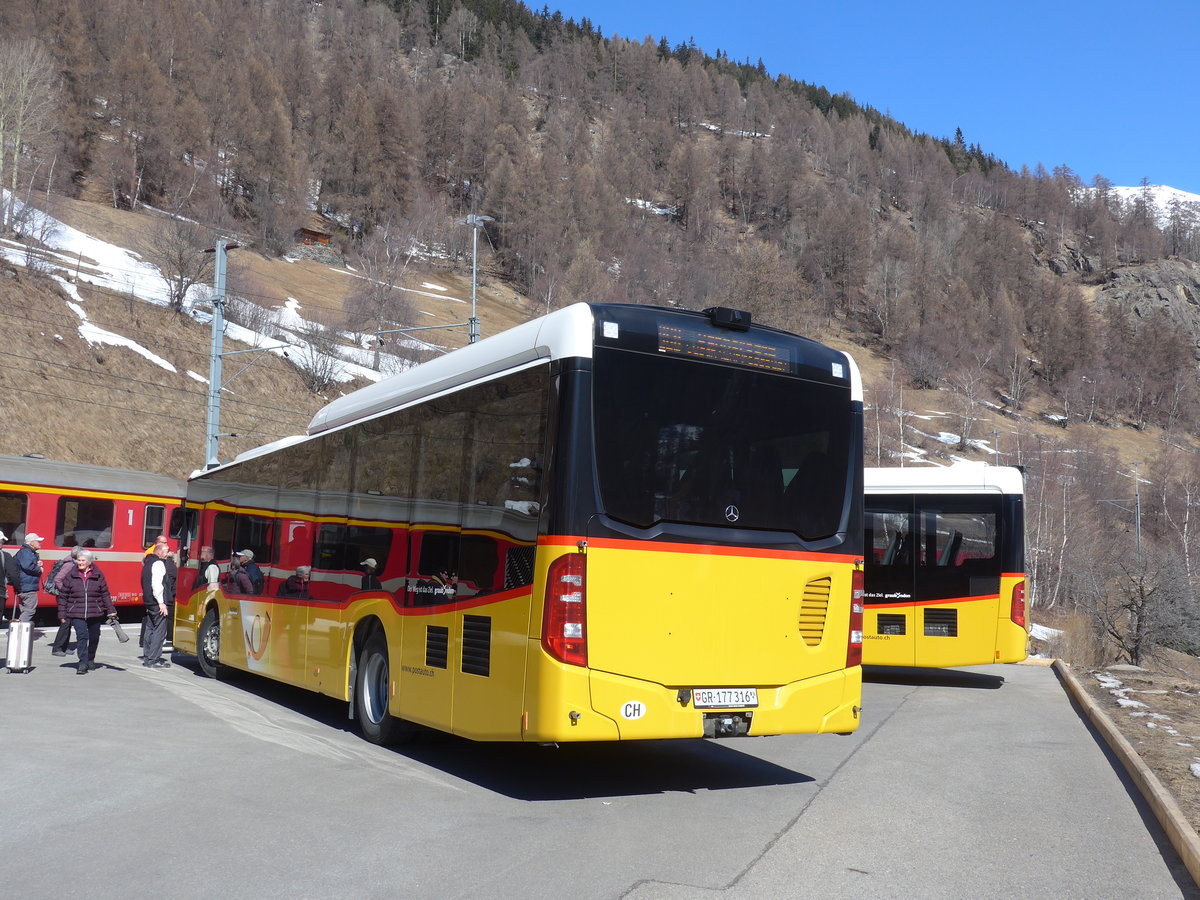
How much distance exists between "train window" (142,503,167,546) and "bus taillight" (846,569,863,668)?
21.0 meters

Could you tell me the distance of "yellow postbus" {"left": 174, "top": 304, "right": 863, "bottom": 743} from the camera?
750cm

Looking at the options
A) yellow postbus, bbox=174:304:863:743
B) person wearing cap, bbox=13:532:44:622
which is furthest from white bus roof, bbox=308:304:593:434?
person wearing cap, bbox=13:532:44:622

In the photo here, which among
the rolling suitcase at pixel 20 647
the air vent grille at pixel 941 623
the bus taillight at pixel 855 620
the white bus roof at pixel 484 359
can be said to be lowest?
the rolling suitcase at pixel 20 647

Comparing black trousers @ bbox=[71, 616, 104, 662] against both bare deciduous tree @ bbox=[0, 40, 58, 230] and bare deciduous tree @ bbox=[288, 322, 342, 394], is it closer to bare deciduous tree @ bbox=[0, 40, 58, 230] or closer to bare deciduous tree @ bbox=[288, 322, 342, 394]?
bare deciduous tree @ bbox=[288, 322, 342, 394]

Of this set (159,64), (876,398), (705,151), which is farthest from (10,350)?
(705,151)

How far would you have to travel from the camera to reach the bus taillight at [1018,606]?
656 inches

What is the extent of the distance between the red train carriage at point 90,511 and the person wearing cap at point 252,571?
10803mm

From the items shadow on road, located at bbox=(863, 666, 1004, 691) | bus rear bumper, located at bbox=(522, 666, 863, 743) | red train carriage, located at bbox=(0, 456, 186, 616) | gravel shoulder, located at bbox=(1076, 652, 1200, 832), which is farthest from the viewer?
red train carriage, located at bbox=(0, 456, 186, 616)

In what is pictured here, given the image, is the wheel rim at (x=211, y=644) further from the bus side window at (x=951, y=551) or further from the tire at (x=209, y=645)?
the bus side window at (x=951, y=551)

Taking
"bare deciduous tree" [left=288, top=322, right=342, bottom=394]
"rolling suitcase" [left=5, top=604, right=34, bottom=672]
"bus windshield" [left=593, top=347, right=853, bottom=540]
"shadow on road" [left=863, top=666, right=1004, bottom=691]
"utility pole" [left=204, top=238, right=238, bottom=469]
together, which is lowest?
"shadow on road" [left=863, top=666, right=1004, bottom=691]

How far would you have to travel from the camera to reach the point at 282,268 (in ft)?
279

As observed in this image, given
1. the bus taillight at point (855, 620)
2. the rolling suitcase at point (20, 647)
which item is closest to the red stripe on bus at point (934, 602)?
the bus taillight at point (855, 620)

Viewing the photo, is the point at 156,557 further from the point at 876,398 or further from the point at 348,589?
the point at 876,398

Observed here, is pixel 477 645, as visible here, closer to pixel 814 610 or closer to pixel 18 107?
pixel 814 610
